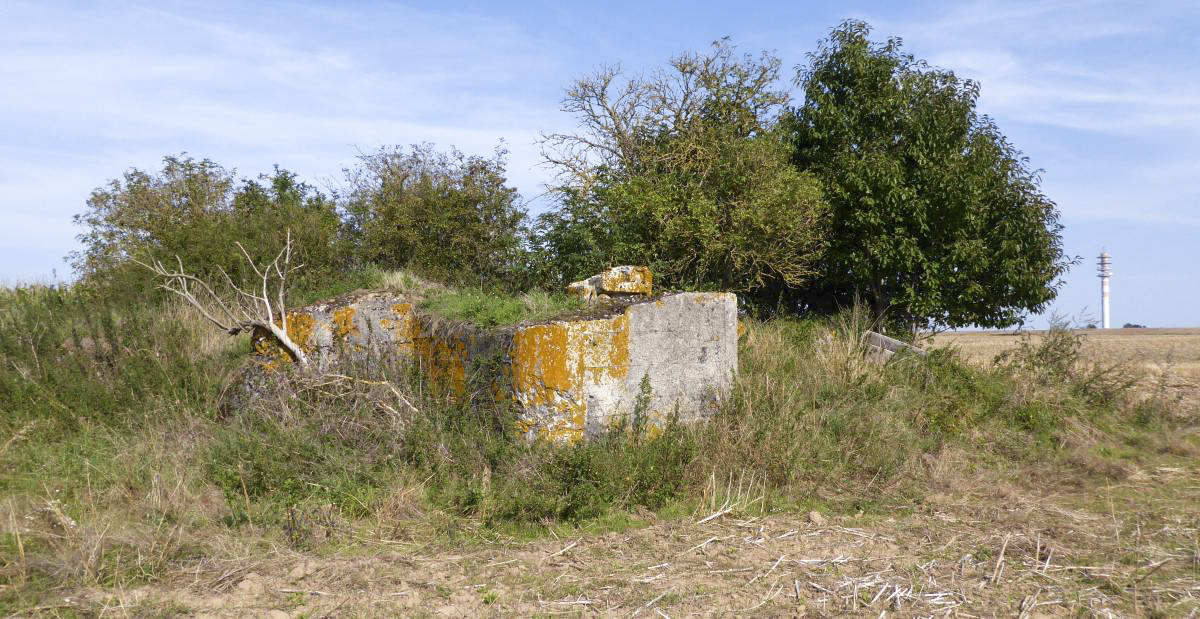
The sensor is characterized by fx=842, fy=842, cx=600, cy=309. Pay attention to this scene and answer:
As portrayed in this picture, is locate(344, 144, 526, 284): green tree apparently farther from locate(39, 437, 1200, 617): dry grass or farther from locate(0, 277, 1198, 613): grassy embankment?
locate(39, 437, 1200, 617): dry grass

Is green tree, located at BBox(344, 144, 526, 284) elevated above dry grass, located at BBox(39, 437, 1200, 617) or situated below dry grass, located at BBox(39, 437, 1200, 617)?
above

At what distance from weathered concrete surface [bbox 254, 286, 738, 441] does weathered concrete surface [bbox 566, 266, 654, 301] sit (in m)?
0.35

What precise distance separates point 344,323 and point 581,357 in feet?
9.77

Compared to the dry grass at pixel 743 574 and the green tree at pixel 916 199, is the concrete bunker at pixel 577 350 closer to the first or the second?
the dry grass at pixel 743 574

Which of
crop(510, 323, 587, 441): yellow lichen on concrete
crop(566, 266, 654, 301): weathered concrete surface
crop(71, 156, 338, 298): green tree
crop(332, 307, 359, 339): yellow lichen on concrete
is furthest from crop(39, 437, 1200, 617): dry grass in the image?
crop(71, 156, 338, 298): green tree

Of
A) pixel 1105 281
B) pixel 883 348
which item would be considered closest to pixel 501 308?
pixel 883 348

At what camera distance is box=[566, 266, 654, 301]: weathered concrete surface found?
752 centimetres

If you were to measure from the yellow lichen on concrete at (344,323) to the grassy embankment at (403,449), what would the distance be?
823 mm

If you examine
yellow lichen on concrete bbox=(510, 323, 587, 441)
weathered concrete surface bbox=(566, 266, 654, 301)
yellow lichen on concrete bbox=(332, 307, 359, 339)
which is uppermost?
weathered concrete surface bbox=(566, 266, 654, 301)

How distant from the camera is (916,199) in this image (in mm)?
13992

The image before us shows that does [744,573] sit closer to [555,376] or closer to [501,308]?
[555,376]

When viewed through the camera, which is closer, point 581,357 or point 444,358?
point 581,357

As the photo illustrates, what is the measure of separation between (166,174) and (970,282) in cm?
1409

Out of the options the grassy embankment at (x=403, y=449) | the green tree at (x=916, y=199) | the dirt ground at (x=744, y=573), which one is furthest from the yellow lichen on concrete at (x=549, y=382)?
the green tree at (x=916, y=199)
